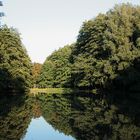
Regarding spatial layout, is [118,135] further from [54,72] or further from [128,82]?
[54,72]

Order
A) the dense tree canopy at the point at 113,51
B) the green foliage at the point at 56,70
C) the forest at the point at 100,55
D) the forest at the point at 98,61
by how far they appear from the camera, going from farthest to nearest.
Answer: the green foliage at the point at 56,70, the forest at the point at 100,55, the dense tree canopy at the point at 113,51, the forest at the point at 98,61

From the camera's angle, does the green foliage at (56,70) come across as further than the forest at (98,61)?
Yes

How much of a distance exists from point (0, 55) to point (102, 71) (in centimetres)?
1760

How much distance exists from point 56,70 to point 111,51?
47.8 m

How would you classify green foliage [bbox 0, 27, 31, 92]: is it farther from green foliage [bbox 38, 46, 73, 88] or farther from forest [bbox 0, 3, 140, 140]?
green foliage [bbox 38, 46, 73, 88]

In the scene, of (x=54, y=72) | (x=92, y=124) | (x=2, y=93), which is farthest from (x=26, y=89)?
(x=92, y=124)

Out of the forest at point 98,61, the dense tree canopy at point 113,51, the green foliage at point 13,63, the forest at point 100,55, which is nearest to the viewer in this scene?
the forest at point 98,61

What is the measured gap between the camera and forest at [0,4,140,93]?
64500 millimetres

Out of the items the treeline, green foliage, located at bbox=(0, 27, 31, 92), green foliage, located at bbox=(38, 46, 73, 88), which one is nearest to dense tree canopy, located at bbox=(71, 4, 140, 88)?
the treeline

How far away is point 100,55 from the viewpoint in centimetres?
7212

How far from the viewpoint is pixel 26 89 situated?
83.2 m

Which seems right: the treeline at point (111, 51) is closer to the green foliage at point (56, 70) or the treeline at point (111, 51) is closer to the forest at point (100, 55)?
the forest at point (100, 55)

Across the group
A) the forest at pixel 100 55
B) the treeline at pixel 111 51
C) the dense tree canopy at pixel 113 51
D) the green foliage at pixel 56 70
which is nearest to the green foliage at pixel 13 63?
the forest at pixel 100 55

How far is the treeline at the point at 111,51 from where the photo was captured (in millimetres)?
64000
